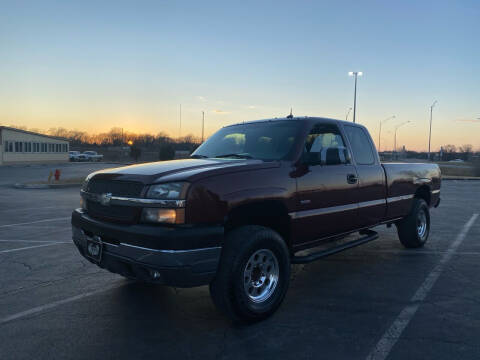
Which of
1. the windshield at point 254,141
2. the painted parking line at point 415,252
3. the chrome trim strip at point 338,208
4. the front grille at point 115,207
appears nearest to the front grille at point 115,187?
the front grille at point 115,207

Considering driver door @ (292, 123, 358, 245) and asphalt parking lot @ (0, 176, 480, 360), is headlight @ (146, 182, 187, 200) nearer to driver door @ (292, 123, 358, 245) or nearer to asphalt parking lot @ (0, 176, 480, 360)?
asphalt parking lot @ (0, 176, 480, 360)

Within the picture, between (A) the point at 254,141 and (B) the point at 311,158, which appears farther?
(A) the point at 254,141

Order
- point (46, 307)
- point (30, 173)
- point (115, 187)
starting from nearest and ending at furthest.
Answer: point (115, 187)
point (46, 307)
point (30, 173)

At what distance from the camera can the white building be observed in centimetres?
4184

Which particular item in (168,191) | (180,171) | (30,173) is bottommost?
(30,173)

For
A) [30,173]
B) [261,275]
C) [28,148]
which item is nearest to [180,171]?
[261,275]

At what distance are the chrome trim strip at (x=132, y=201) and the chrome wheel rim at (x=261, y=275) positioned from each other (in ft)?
3.07

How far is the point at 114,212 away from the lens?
3469 mm

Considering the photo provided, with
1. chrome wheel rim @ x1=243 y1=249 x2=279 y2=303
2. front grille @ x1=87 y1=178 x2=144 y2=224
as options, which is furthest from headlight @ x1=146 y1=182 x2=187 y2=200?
chrome wheel rim @ x1=243 y1=249 x2=279 y2=303

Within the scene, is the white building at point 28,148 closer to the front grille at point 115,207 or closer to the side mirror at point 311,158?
the front grille at point 115,207

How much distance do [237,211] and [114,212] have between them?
1.12 m

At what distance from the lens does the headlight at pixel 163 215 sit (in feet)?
10.1

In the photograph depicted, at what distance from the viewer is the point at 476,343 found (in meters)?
3.19

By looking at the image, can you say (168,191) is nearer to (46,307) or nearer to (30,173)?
(46,307)
